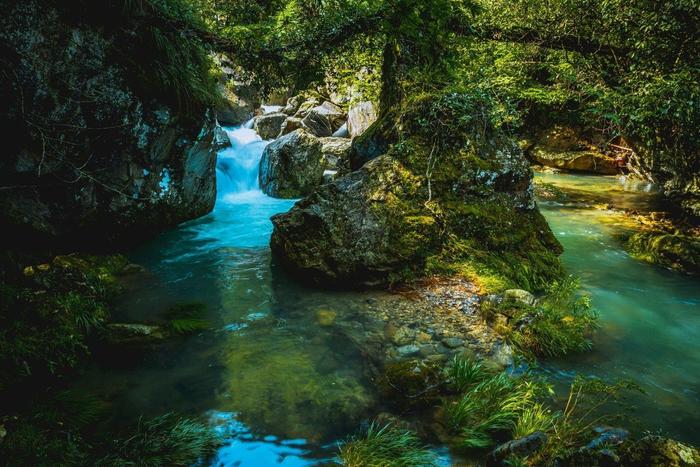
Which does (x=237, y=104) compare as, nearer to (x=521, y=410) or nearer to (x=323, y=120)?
(x=323, y=120)

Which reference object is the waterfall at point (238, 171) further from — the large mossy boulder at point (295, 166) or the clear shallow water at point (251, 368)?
the clear shallow water at point (251, 368)

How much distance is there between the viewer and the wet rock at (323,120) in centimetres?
2078

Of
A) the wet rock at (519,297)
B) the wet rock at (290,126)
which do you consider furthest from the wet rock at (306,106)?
the wet rock at (519,297)

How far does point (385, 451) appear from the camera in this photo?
3.27 meters

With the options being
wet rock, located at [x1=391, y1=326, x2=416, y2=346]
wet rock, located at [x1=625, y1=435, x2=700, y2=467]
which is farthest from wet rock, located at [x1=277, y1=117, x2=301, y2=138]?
wet rock, located at [x1=625, y1=435, x2=700, y2=467]

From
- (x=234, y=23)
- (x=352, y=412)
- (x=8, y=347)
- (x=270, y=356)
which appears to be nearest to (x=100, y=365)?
(x=8, y=347)

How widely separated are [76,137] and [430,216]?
226 inches

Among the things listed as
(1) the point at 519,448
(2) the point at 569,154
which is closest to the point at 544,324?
(1) the point at 519,448

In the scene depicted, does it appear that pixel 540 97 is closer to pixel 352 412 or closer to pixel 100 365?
pixel 352 412

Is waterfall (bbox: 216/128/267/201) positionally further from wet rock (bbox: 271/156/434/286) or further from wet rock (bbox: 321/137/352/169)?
wet rock (bbox: 271/156/434/286)

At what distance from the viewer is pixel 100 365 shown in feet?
14.2

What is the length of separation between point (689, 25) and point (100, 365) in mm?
10318

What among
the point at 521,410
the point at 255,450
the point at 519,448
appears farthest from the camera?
the point at 521,410

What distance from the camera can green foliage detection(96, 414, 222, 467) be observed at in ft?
10.2
